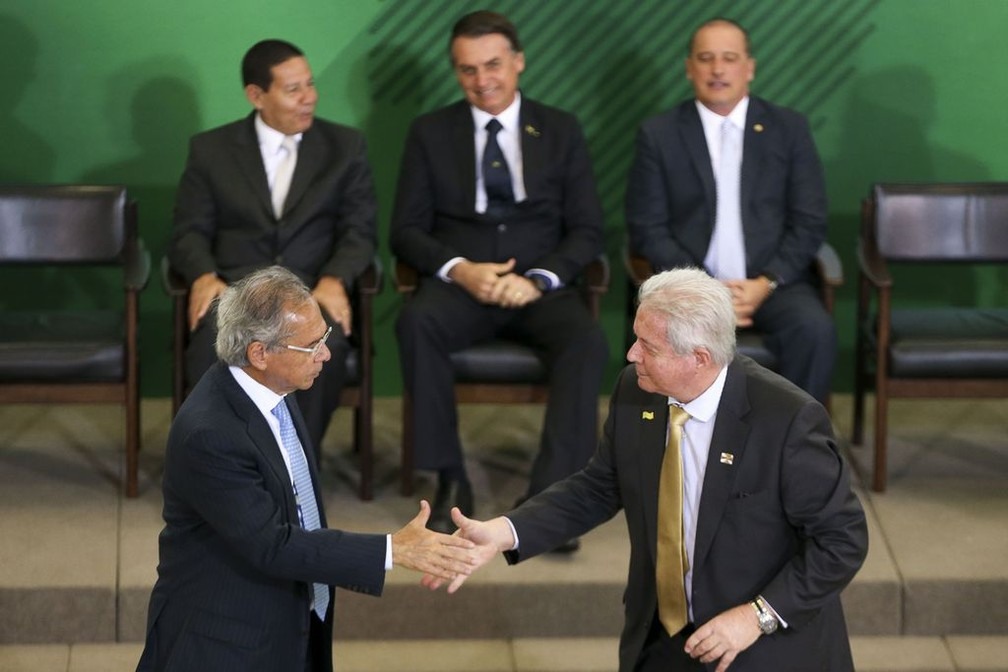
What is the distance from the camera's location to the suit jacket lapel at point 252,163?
5.57 m

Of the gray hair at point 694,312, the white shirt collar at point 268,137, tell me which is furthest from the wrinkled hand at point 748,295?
the gray hair at point 694,312

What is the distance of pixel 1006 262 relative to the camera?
5.81 meters

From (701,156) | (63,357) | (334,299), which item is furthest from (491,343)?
(63,357)

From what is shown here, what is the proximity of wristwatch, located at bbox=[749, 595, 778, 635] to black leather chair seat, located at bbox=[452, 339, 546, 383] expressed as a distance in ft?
6.18

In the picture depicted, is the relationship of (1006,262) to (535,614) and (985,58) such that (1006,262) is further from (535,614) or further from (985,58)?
(535,614)

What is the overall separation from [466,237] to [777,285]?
1.03 metres

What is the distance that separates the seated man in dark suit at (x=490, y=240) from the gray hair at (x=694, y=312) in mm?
1610

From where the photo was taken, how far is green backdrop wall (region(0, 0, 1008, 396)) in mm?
6156

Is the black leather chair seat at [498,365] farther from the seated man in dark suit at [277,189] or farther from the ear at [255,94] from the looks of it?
the ear at [255,94]

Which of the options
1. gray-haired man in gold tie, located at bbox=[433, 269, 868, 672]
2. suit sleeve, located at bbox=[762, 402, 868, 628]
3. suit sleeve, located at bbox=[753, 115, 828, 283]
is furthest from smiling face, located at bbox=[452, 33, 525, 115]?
suit sleeve, located at bbox=[762, 402, 868, 628]

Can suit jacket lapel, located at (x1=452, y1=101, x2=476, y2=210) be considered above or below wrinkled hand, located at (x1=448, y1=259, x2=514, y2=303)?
above

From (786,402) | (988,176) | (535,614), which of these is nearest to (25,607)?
(535,614)

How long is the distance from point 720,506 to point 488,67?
2.41m

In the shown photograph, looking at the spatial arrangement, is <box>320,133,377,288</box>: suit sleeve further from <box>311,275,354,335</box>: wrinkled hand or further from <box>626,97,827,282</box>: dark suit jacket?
<box>626,97,827,282</box>: dark suit jacket
